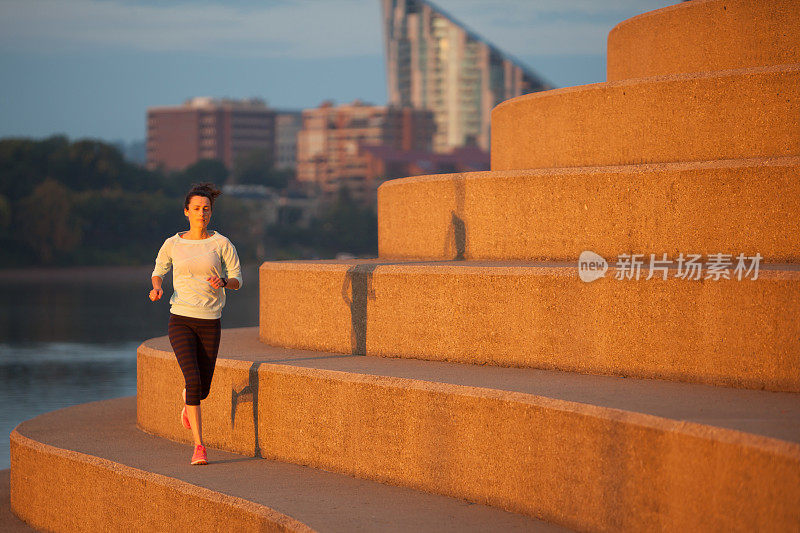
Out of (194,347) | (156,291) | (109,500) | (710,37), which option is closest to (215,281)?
(156,291)

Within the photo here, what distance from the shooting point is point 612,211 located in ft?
24.6

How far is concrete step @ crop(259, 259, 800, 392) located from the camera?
Result: 5848 mm

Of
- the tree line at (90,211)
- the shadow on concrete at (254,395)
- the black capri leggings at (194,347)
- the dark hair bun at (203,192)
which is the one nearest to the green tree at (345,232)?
the tree line at (90,211)

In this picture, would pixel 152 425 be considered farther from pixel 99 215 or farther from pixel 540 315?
pixel 99 215

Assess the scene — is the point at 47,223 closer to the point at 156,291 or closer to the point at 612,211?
the point at 156,291

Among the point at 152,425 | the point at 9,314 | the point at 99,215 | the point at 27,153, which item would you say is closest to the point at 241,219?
the point at 99,215

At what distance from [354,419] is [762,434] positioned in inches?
115

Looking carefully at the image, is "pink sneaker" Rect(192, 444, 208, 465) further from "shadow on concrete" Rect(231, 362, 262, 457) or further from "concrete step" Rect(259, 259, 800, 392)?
"concrete step" Rect(259, 259, 800, 392)

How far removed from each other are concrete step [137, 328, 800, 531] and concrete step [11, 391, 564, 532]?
15 cm

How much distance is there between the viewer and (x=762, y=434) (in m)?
4.44

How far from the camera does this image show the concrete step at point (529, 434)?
456cm

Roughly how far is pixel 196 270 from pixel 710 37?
16.9ft

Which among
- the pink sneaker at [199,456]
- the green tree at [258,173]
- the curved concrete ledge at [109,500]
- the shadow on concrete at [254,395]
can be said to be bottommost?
the curved concrete ledge at [109,500]

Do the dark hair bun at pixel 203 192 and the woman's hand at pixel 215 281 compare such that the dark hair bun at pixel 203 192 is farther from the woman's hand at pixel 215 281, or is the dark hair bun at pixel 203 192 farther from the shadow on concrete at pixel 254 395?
the shadow on concrete at pixel 254 395
